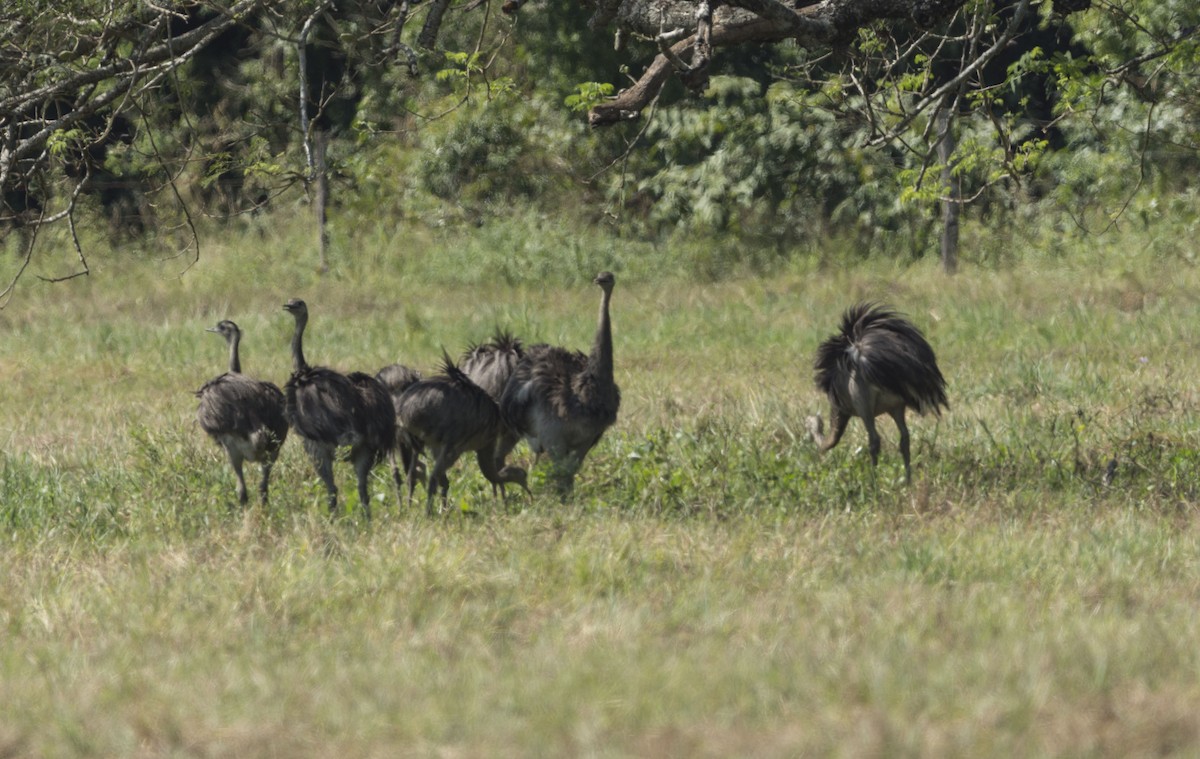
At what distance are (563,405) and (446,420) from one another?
0.82 meters

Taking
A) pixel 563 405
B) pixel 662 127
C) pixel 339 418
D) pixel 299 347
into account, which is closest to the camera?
pixel 339 418

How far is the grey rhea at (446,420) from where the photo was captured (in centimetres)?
880

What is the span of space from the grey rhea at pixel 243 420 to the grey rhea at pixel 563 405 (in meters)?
1.34

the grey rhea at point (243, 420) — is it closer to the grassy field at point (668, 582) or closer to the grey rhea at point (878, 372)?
the grassy field at point (668, 582)

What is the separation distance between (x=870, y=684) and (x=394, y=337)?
1235 centimetres

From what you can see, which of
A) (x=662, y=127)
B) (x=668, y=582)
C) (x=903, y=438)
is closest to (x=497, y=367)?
→ (x=903, y=438)

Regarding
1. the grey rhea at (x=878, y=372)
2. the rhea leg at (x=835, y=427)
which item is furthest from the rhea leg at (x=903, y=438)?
the rhea leg at (x=835, y=427)

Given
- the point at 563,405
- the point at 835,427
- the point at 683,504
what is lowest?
the point at 683,504

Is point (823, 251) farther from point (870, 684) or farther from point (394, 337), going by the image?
point (870, 684)

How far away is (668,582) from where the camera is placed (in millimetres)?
6891

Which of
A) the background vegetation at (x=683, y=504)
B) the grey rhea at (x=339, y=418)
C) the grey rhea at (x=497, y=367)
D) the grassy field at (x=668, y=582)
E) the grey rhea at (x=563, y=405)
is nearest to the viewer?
the grassy field at (x=668, y=582)

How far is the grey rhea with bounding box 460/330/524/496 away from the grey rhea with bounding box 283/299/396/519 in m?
1.08

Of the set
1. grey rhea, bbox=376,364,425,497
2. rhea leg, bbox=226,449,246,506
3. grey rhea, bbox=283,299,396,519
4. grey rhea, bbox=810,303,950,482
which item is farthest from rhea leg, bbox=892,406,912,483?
rhea leg, bbox=226,449,246,506

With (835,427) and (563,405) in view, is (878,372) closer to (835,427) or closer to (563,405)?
(835,427)
